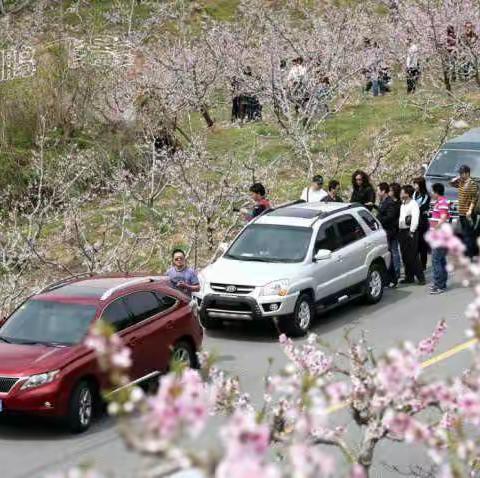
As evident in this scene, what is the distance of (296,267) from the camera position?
16.5 metres

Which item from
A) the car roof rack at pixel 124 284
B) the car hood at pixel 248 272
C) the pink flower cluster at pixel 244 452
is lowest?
the car hood at pixel 248 272

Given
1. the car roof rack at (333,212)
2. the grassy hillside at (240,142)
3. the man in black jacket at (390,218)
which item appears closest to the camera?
the car roof rack at (333,212)

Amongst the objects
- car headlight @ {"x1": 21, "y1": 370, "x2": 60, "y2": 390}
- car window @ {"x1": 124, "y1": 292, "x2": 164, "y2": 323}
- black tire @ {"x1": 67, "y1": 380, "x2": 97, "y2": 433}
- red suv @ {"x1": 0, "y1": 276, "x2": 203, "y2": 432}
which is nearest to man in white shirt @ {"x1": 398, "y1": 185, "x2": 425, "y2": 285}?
red suv @ {"x1": 0, "y1": 276, "x2": 203, "y2": 432}

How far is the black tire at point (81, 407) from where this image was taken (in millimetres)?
12164

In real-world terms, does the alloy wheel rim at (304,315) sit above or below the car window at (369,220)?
below

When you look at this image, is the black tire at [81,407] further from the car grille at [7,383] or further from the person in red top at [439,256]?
the person in red top at [439,256]

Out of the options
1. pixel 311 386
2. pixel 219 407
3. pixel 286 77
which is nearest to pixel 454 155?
pixel 286 77

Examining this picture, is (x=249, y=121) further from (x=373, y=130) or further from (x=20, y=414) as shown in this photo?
(x=20, y=414)

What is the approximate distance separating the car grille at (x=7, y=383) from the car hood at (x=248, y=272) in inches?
192

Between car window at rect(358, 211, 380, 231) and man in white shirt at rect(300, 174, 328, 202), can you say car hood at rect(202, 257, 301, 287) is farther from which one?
man in white shirt at rect(300, 174, 328, 202)

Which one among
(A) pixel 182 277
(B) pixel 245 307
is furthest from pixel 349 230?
(A) pixel 182 277

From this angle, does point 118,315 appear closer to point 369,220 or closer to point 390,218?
point 369,220

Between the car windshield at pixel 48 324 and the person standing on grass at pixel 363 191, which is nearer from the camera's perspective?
the car windshield at pixel 48 324

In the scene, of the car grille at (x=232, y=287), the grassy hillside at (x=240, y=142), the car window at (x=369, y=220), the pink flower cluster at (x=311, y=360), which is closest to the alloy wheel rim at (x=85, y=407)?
the pink flower cluster at (x=311, y=360)
